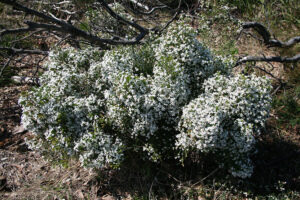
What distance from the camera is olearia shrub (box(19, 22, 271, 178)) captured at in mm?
2588

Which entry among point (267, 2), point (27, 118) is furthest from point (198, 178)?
point (267, 2)

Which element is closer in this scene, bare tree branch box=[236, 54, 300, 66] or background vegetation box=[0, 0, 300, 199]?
background vegetation box=[0, 0, 300, 199]

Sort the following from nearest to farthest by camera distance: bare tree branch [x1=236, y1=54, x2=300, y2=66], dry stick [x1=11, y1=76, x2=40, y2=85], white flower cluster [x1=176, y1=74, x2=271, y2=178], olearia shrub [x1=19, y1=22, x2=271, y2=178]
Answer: white flower cluster [x1=176, y1=74, x2=271, y2=178] < olearia shrub [x1=19, y1=22, x2=271, y2=178] < bare tree branch [x1=236, y1=54, x2=300, y2=66] < dry stick [x1=11, y1=76, x2=40, y2=85]

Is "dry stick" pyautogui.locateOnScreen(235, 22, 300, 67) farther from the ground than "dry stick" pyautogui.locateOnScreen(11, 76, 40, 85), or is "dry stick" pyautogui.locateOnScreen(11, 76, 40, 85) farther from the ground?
"dry stick" pyautogui.locateOnScreen(235, 22, 300, 67)

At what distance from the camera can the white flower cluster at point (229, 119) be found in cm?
248

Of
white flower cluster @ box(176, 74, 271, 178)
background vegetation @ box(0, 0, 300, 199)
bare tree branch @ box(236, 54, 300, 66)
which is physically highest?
bare tree branch @ box(236, 54, 300, 66)

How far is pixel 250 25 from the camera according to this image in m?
4.75

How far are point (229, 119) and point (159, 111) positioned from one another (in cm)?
75

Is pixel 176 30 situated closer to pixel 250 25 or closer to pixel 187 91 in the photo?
pixel 187 91

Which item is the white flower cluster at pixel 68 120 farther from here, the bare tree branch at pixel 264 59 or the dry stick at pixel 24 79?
the bare tree branch at pixel 264 59

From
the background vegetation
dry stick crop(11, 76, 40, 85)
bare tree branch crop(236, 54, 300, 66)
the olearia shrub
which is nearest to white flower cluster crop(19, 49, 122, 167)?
the olearia shrub

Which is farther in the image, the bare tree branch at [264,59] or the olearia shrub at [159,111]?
the bare tree branch at [264,59]

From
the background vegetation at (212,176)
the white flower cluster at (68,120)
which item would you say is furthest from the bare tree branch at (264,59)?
the white flower cluster at (68,120)

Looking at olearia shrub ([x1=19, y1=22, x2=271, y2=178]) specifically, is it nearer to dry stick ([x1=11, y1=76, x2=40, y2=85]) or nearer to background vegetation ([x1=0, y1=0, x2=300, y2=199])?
background vegetation ([x1=0, y1=0, x2=300, y2=199])
